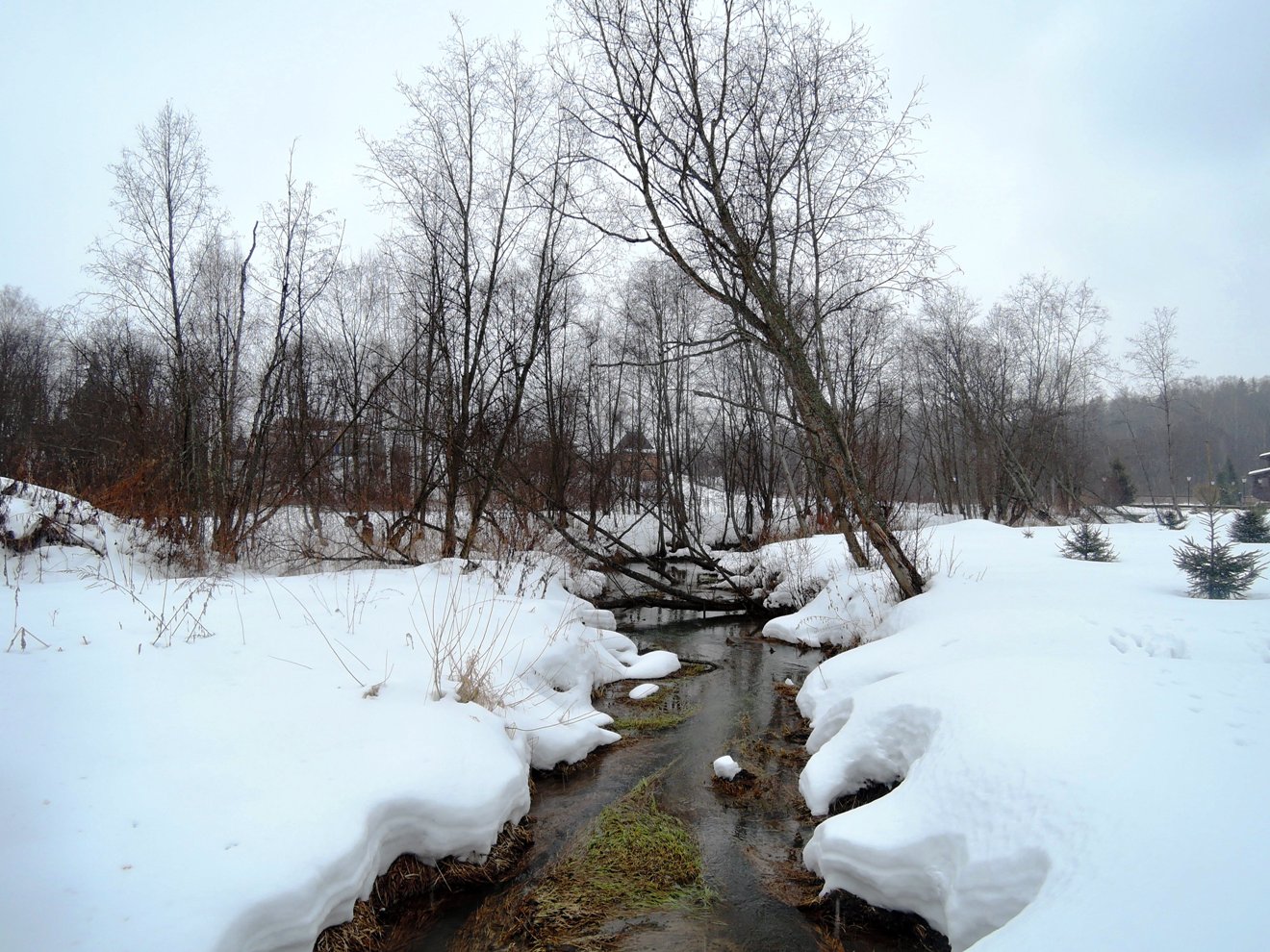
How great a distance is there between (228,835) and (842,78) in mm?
10264

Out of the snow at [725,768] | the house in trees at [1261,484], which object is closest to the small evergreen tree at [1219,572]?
the snow at [725,768]

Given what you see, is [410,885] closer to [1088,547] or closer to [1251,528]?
[1088,547]

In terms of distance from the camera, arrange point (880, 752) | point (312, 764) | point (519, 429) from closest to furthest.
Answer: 1. point (312, 764)
2. point (880, 752)
3. point (519, 429)

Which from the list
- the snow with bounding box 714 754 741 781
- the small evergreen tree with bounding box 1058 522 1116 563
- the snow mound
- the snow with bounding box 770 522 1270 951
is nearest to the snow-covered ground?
the snow mound

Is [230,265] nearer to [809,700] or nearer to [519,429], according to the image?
[519,429]

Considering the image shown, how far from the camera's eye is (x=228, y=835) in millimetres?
2756

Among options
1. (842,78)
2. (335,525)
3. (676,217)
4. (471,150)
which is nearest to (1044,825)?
(676,217)

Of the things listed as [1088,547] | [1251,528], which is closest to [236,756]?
[1088,547]

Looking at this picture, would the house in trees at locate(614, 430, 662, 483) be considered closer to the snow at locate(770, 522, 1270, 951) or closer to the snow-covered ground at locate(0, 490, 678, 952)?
the snow-covered ground at locate(0, 490, 678, 952)

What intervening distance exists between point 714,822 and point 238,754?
320 centimetres

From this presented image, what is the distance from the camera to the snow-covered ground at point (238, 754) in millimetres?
2410

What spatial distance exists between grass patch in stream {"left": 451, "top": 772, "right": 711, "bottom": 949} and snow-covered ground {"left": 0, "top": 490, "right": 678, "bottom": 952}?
45 cm

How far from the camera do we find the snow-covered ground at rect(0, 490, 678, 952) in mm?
2410

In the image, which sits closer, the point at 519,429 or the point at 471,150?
the point at 471,150
